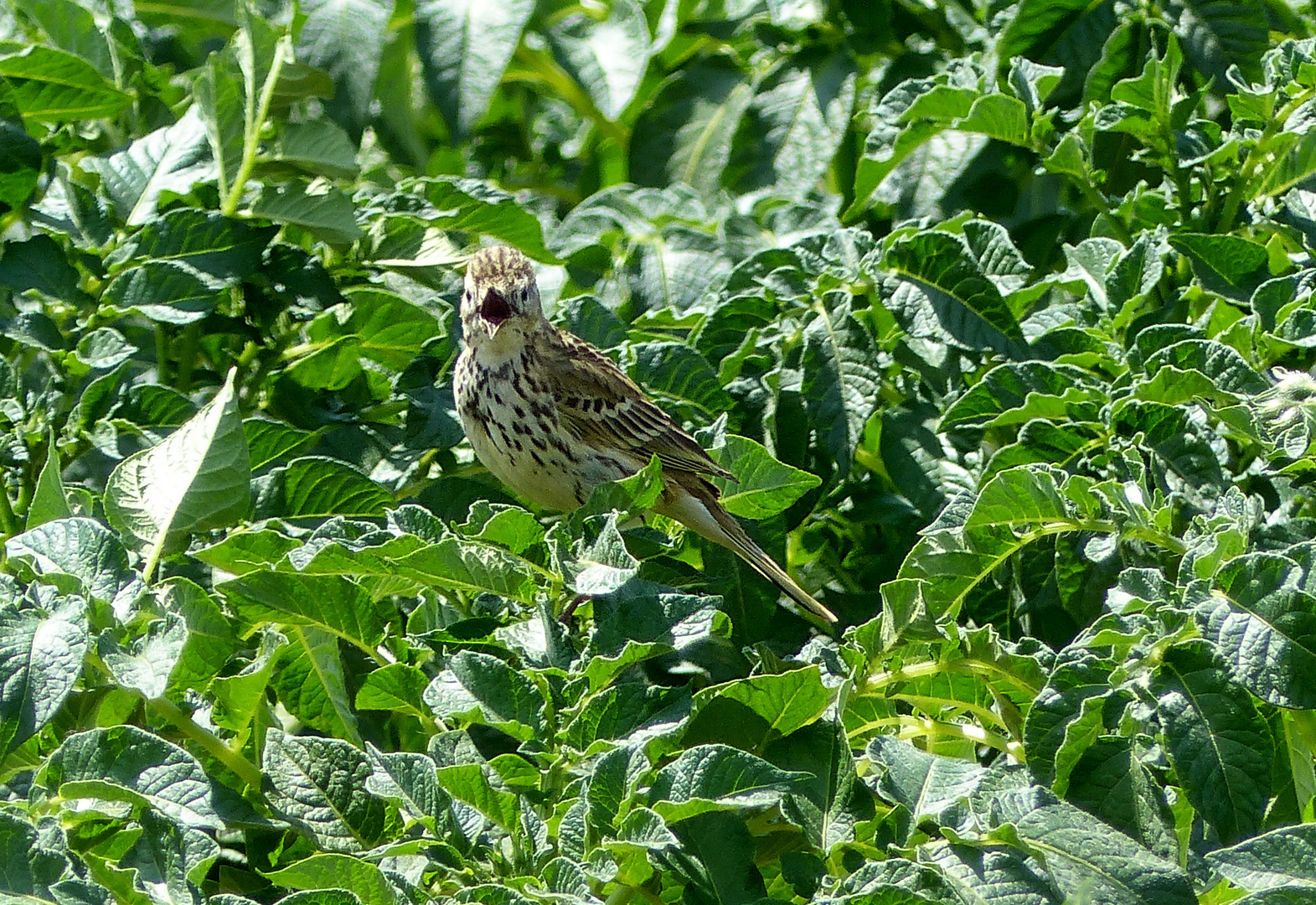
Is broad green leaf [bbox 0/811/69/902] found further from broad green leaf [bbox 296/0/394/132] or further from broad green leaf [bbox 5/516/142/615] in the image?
broad green leaf [bbox 296/0/394/132]

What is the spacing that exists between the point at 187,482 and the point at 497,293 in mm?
1451

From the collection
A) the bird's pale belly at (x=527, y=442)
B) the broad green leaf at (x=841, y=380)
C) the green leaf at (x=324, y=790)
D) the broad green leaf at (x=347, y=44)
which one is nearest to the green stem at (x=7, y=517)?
the green leaf at (x=324, y=790)

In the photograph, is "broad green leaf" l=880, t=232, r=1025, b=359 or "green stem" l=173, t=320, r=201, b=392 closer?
"broad green leaf" l=880, t=232, r=1025, b=359

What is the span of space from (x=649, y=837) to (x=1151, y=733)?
0.72 metres

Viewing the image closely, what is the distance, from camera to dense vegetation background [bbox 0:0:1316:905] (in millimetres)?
1839

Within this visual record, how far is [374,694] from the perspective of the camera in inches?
80.0

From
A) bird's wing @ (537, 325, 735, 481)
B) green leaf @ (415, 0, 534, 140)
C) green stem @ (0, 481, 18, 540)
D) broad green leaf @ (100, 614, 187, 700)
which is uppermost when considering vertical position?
green leaf @ (415, 0, 534, 140)

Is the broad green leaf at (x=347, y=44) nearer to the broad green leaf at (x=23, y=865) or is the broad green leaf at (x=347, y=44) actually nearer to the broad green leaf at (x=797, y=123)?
the broad green leaf at (x=797, y=123)

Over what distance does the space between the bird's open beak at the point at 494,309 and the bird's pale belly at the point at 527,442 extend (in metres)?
0.14

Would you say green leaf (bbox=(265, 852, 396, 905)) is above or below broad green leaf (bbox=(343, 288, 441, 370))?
above

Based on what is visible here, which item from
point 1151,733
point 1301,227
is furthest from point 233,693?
point 1301,227

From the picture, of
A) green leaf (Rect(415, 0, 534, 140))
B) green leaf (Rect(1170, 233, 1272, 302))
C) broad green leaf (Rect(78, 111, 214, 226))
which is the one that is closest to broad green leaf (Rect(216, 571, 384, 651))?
broad green leaf (Rect(78, 111, 214, 226))

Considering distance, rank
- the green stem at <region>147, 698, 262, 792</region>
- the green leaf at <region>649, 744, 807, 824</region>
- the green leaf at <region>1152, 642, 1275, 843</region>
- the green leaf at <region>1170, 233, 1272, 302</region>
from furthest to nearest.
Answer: the green leaf at <region>1170, 233, 1272, 302</region>, the green stem at <region>147, 698, 262, 792</region>, the green leaf at <region>1152, 642, 1275, 843</region>, the green leaf at <region>649, 744, 807, 824</region>

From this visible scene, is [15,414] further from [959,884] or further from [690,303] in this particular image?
[959,884]
